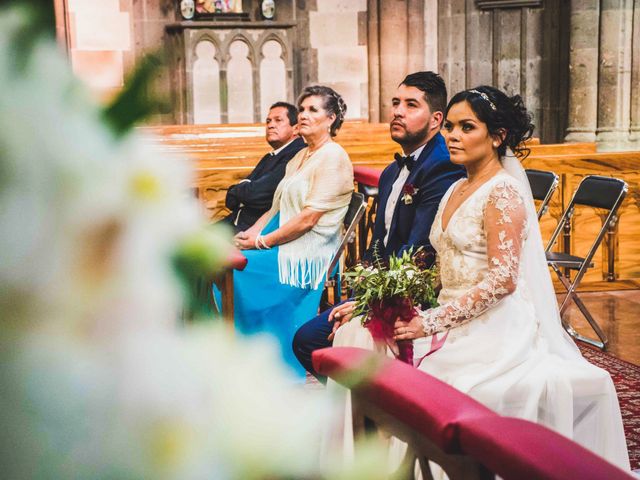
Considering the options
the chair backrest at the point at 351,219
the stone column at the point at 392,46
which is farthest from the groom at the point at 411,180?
the stone column at the point at 392,46

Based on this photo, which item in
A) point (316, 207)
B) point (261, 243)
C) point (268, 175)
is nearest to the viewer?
point (316, 207)

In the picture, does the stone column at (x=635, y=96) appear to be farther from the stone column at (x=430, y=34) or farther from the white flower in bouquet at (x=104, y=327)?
the white flower in bouquet at (x=104, y=327)

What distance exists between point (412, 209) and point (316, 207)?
1143 millimetres

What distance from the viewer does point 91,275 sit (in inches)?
14.4

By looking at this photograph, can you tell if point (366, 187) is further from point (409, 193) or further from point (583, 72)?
point (583, 72)

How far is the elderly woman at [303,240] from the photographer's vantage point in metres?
4.32

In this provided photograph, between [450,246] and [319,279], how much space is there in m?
1.77

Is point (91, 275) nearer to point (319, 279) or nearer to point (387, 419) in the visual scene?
point (387, 419)

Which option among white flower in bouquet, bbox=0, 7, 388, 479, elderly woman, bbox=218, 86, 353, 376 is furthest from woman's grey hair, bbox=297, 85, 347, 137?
white flower in bouquet, bbox=0, 7, 388, 479

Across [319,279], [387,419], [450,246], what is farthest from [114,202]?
[319,279]

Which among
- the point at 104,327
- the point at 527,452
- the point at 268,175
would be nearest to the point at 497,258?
the point at 527,452

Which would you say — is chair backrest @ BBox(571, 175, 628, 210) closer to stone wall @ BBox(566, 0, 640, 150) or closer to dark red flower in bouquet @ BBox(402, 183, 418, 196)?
dark red flower in bouquet @ BBox(402, 183, 418, 196)

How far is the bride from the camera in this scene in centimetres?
245

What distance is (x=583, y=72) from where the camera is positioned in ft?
32.2
